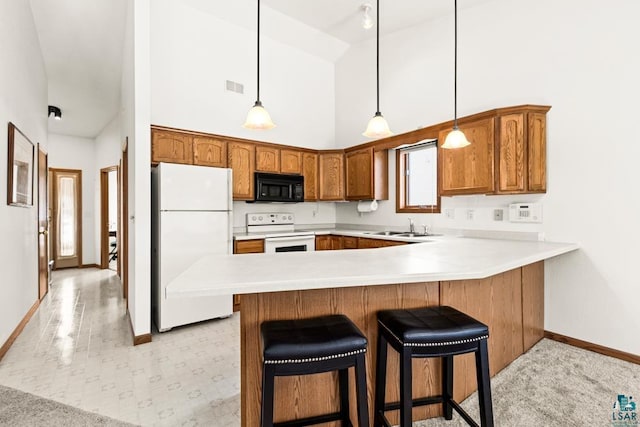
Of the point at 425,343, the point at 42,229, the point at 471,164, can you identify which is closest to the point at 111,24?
the point at 42,229

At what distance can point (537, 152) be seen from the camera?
2762mm

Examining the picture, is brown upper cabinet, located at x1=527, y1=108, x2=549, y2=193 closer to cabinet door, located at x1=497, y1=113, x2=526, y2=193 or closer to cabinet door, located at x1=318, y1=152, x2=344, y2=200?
cabinet door, located at x1=497, y1=113, x2=526, y2=193

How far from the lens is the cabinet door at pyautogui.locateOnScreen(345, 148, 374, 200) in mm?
4312

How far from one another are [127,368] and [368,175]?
11.1 ft

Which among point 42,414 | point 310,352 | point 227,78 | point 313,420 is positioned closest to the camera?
point 310,352

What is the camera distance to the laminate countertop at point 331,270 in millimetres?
1226

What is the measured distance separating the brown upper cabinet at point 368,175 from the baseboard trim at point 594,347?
242 centimetres

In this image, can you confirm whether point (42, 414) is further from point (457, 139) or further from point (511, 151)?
point (511, 151)

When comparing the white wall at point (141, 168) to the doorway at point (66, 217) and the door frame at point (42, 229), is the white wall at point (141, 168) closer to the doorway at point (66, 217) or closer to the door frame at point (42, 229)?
the door frame at point (42, 229)

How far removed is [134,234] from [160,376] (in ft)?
4.38

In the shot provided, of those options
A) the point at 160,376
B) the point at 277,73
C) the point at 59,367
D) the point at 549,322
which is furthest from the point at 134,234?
the point at 549,322

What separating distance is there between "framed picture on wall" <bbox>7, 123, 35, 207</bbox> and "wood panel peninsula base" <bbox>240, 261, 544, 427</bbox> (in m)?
2.77

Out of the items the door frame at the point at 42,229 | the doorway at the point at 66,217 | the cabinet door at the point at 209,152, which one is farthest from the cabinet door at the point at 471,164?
the doorway at the point at 66,217

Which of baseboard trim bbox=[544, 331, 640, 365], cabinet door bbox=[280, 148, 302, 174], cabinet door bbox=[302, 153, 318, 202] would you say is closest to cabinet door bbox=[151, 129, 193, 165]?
cabinet door bbox=[280, 148, 302, 174]
